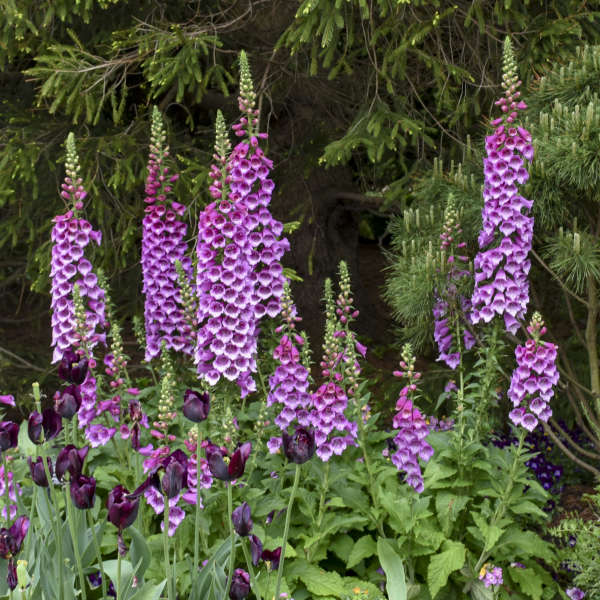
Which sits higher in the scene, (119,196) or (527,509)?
(119,196)

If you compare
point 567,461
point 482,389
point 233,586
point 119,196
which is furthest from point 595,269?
point 119,196

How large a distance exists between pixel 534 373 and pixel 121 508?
7.31 ft

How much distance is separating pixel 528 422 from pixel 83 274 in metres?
2.09

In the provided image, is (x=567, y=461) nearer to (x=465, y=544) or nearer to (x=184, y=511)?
(x=465, y=544)

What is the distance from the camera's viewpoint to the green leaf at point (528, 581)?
145 inches

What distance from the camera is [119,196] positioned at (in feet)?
20.9

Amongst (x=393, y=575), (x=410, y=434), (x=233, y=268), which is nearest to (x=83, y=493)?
(x=393, y=575)

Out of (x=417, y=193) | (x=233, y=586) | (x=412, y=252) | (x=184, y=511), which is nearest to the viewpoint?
(x=233, y=586)

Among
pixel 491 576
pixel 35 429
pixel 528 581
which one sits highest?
pixel 35 429

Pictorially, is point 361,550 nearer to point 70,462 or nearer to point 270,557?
point 270,557

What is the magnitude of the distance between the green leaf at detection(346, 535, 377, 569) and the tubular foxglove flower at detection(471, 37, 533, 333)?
114cm

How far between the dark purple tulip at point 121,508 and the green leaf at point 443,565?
1.86 meters

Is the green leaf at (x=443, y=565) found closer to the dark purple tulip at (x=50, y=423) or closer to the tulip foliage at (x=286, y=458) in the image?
the tulip foliage at (x=286, y=458)

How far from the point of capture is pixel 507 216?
3682 millimetres
